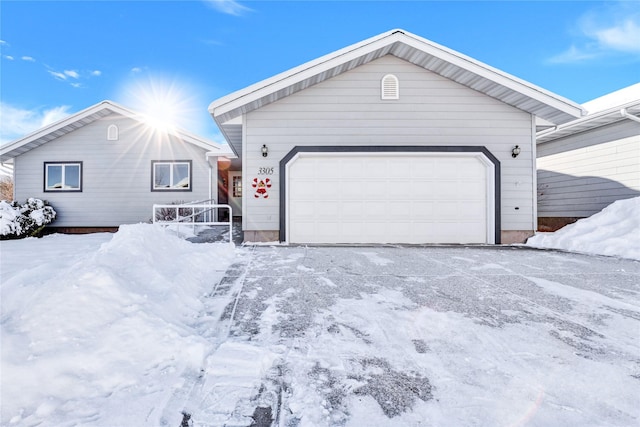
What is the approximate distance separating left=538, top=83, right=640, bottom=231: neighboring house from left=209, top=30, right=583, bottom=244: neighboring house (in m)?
2.88

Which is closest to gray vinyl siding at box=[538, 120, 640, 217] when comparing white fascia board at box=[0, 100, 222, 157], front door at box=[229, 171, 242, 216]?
white fascia board at box=[0, 100, 222, 157]

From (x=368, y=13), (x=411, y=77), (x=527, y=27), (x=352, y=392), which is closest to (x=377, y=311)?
(x=352, y=392)

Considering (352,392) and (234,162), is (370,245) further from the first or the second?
(234,162)

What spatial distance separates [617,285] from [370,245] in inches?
164

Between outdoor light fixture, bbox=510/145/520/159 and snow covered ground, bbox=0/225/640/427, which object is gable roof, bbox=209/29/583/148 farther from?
snow covered ground, bbox=0/225/640/427

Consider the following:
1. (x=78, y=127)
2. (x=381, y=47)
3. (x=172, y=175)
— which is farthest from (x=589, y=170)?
(x=78, y=127)

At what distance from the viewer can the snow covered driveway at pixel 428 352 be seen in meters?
1.45

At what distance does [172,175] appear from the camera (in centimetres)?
1111

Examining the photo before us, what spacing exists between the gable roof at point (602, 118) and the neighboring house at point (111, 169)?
1144cm

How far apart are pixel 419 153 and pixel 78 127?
12.1 meters

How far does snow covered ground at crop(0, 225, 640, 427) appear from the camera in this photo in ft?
4.70

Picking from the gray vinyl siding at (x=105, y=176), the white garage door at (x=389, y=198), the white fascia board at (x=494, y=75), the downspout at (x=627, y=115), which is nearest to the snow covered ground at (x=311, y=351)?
the white garage door at (x=389, y=198)

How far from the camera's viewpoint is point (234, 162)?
13.7 meters

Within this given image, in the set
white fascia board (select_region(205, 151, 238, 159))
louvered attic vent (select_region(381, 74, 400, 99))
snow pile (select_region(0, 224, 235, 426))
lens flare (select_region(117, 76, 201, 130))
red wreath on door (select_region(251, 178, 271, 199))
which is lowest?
snow pile (select_region(0, 224, 235, 426))
